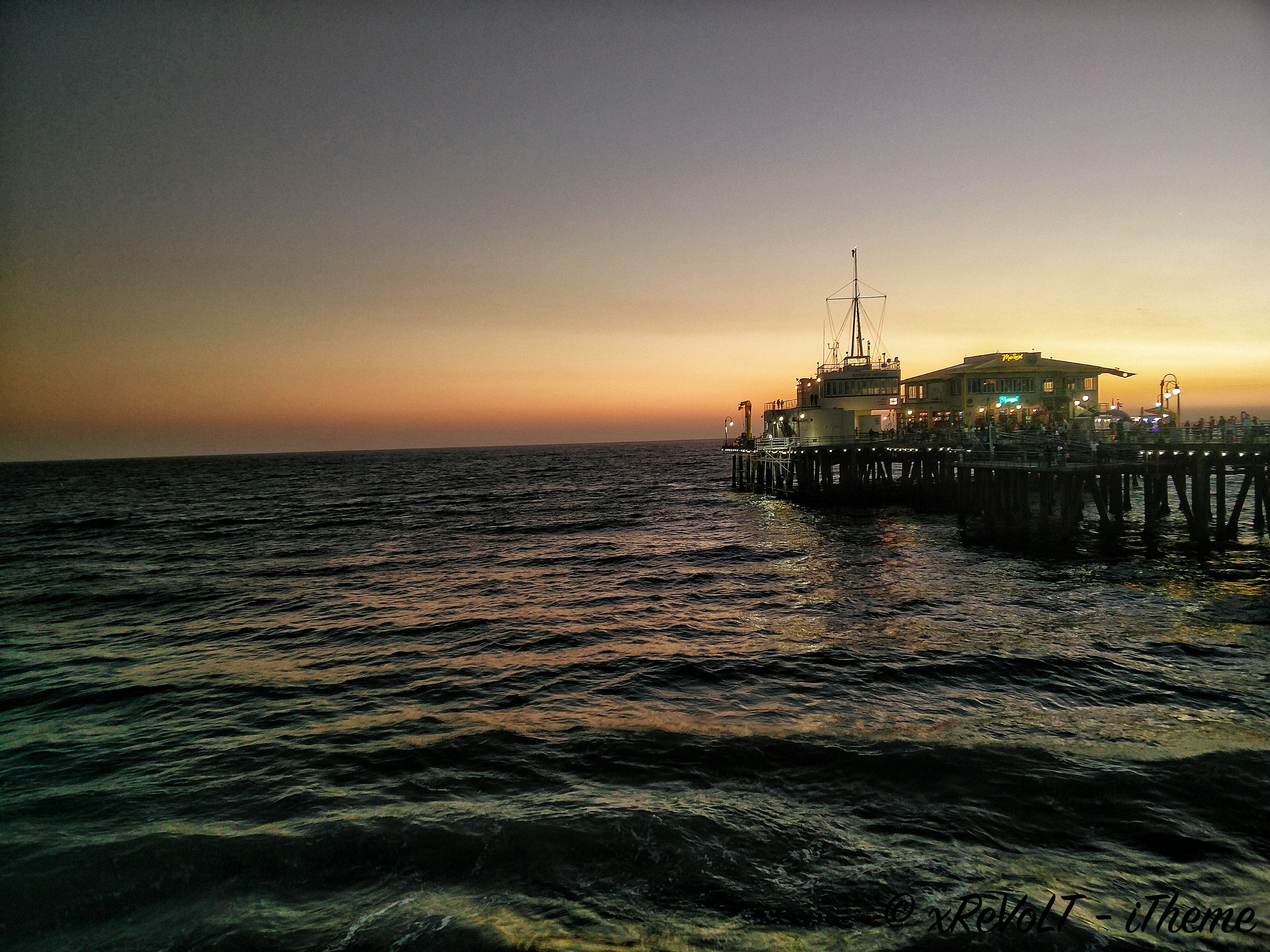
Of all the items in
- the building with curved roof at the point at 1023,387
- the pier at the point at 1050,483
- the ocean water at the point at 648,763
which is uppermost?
the building with curved roof at the point at 1023,387

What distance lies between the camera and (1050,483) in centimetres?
3131

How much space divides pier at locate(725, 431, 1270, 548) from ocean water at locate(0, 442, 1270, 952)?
175 inches

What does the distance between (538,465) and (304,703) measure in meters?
141

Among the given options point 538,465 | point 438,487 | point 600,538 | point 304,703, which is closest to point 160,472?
point 538,465

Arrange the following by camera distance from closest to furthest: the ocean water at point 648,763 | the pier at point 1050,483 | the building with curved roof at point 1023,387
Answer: the ocean water at point 648,763
the pier at point 1050,483
the building with curved roof at point 1023,387

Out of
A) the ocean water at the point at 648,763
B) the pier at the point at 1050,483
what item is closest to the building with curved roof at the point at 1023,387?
the pier at the point at 1050,483

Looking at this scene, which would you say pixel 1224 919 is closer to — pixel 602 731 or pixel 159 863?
pixel 602 731

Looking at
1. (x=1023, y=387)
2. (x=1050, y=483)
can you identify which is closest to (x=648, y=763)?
(x=1050, y=483)

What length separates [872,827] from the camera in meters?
8.49

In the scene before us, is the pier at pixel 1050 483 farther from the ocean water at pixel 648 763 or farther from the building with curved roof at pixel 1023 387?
the building with curved roof at pixel 1023 387

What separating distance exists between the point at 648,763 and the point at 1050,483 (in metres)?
28.5

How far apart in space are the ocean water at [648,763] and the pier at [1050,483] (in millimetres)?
4443

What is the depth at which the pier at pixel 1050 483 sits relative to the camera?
27750mm

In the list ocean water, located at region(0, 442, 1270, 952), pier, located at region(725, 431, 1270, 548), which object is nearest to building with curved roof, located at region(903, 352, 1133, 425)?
pier, located at region(725, 431, 1270, 548)
